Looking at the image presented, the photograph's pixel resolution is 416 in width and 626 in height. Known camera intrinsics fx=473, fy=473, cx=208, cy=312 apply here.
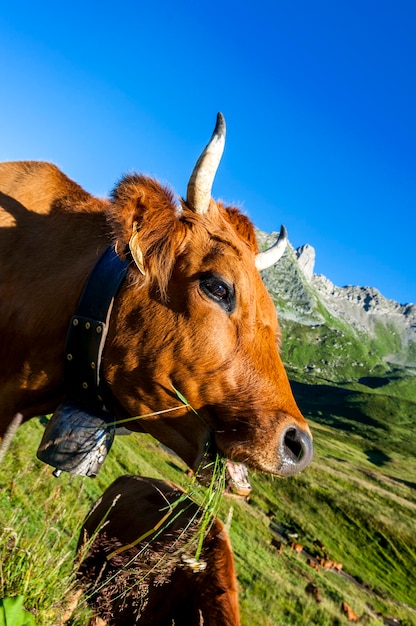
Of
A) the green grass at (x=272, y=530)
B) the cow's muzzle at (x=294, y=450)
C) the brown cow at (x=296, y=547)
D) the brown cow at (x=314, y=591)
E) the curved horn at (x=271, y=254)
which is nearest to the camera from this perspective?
the cow's muzzle at (x=294, y=450)

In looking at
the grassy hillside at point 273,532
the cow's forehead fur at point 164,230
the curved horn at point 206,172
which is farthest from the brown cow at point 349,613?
the curved horn at point 206,172

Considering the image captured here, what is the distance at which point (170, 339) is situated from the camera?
3.34m

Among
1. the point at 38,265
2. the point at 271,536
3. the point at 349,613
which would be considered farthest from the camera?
the point at 271,536

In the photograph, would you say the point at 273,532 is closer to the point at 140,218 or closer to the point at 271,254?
the point at 271,254

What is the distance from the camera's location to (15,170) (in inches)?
183

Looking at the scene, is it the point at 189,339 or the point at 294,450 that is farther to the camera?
the point at 189,339

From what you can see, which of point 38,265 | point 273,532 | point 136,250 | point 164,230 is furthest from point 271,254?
point 273,532

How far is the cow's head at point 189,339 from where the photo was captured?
10.8 ft

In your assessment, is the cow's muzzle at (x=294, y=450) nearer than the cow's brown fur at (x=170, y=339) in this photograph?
Yes

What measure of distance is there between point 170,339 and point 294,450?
1.13 metres

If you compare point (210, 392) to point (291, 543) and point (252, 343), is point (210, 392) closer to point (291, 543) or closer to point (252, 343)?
point (252, 343)

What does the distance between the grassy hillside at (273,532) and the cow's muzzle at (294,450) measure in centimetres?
59

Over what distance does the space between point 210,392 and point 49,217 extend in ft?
7.49

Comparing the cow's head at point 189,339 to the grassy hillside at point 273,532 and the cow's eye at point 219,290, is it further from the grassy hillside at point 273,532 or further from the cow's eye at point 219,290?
the grassy hillside at point 273,532
